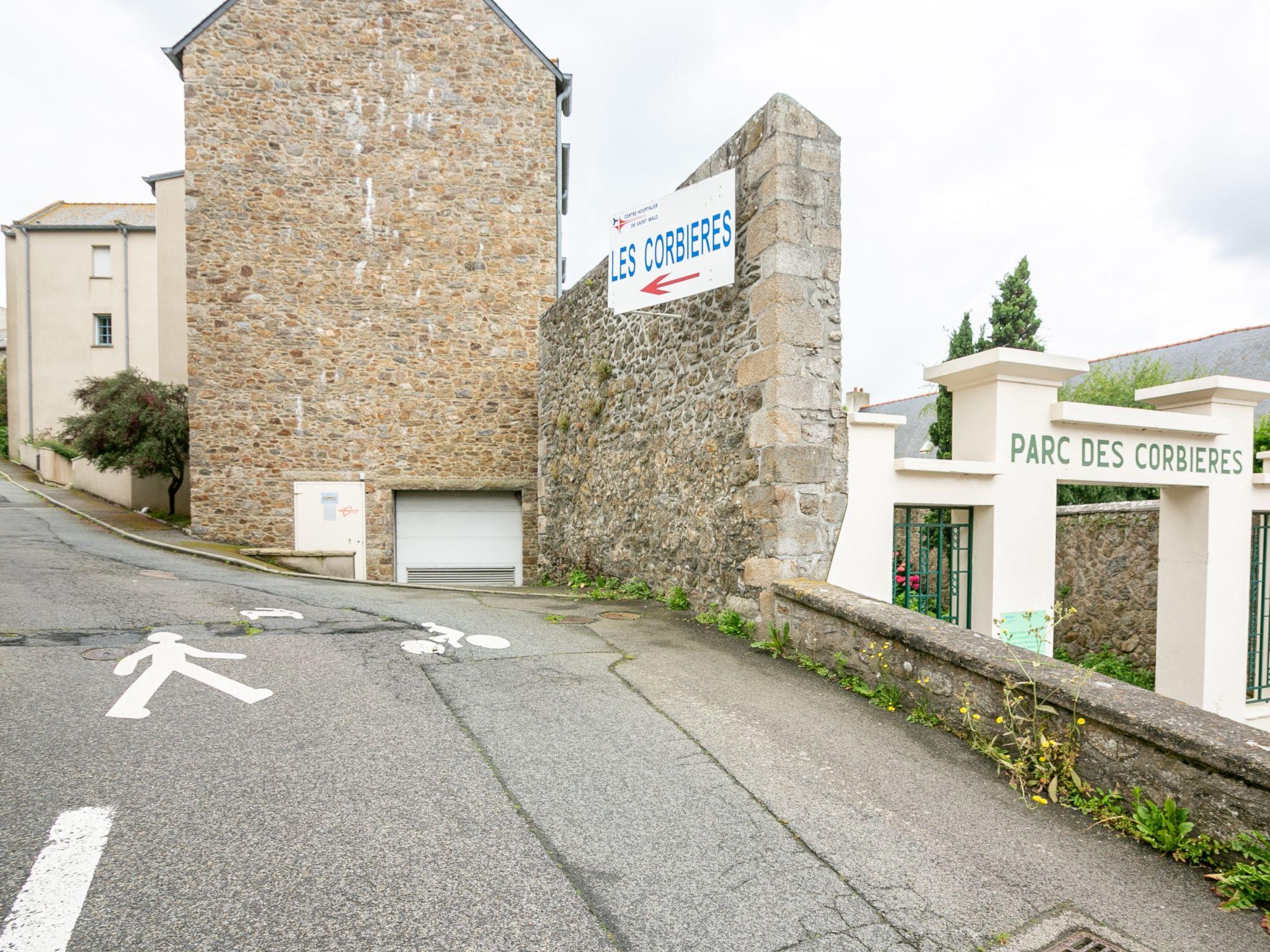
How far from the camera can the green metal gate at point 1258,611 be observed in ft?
29.3

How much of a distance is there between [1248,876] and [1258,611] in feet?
27.6

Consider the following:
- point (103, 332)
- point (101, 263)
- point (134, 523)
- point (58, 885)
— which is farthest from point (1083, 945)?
point (101, 263)

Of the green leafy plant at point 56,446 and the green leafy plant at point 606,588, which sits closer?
the green leafy plant at point 606,588

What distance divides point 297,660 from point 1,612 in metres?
2.82

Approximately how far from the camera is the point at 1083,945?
240 cm

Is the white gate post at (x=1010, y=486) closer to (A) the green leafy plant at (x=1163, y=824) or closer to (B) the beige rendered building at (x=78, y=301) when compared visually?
(A) the green leafy plant at (x=1163, y=824)

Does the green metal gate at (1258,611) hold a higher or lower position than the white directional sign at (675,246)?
lower

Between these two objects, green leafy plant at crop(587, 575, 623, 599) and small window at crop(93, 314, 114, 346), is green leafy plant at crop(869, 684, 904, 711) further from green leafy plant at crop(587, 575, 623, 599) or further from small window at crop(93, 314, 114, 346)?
small window at crop(93, 314, 114, 346)

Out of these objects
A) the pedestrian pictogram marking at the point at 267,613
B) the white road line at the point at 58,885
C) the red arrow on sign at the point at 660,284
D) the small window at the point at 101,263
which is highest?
the small window at the point at 101,263

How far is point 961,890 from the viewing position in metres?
2.65

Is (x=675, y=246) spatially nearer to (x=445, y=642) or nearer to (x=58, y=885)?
(x=445, y=642)

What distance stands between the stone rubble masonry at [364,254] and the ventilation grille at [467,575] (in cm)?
54

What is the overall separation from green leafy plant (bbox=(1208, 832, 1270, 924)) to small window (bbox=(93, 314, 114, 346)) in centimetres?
2975

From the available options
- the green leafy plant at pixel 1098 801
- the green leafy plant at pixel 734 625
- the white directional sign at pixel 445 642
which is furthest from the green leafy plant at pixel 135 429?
the green leafy plant at pixel 1098 801
